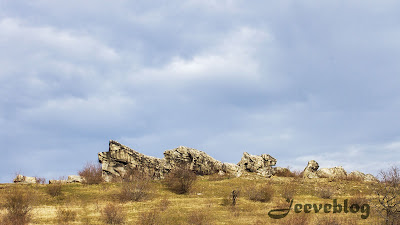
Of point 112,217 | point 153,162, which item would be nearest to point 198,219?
point 112,217

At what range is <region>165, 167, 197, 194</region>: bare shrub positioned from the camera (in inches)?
1642

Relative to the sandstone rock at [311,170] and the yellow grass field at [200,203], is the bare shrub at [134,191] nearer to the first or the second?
the yellow grass field at [200,203]

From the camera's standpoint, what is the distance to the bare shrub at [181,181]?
41.7m

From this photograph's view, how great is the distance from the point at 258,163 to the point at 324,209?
27304 millimetres

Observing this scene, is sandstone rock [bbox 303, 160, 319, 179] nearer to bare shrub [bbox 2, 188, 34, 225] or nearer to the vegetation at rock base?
the vegetation at rock base

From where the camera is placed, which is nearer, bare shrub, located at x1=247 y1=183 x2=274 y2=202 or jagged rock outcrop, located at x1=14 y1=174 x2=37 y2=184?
bare shrub, located at x1=247 y1=183 x2=274 y2=202

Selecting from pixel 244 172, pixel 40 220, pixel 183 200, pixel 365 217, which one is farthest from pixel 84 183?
pixel 365 217

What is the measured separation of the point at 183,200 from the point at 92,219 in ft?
36.2

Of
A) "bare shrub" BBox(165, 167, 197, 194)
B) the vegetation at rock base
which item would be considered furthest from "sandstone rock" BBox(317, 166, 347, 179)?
"bare shrub" BBox(165, 167, 197, 194)

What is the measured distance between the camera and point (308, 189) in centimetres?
4406

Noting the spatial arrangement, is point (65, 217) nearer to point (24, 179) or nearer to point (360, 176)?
point (24, 179)

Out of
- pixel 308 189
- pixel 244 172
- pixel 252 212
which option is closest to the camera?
pixel 252 212

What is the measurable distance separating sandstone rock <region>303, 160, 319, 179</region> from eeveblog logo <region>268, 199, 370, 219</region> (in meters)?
21.7

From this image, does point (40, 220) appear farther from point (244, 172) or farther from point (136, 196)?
point (244, 172)
